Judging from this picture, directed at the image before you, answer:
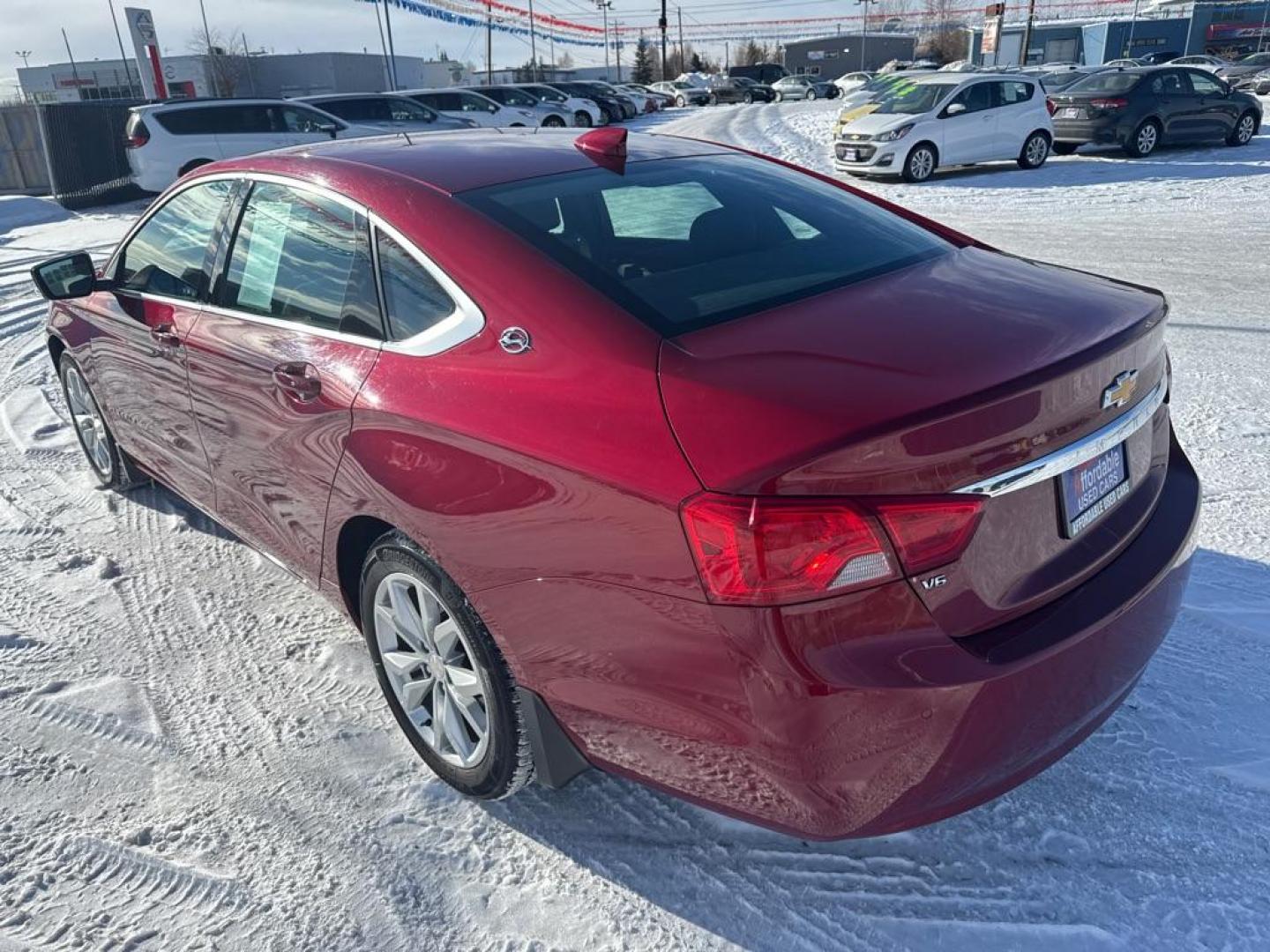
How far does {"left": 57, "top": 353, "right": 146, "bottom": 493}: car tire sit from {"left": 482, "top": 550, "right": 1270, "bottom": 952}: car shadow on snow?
9.74ft

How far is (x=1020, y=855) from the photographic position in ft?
7.86

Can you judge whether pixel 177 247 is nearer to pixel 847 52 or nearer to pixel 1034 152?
pixel 1034 152

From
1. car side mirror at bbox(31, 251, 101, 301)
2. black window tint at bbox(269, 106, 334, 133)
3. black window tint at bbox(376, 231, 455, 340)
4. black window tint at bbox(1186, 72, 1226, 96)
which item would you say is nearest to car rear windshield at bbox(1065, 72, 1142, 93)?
black window tint at bbox(1186, 72, 1226, 96)

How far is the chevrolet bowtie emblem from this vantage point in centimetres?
215

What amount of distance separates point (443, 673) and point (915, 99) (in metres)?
15.5

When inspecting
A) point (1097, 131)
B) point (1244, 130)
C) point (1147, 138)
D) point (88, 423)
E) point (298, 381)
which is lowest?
point (1244, 130)

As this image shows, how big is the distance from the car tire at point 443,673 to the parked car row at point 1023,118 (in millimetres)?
13743

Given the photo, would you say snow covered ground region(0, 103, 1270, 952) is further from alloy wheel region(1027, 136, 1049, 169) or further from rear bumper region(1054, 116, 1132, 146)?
rear bumper region(1054, 116, 1132, 146)

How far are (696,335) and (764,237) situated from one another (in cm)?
82

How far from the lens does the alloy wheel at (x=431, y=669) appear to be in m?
2.54

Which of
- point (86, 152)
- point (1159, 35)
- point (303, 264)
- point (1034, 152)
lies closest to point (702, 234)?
point (303, 264)

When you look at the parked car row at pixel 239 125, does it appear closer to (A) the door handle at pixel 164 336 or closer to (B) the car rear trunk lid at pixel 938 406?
(A) the door handle at pixel 164 336

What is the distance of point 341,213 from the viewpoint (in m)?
2.77

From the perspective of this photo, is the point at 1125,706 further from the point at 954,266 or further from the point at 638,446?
the point at 638,446
